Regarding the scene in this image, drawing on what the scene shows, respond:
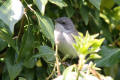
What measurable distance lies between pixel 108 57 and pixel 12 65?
108 cm

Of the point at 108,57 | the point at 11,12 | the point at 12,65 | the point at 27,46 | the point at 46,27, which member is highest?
the point at 11,12

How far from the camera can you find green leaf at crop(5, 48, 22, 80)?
2117 millimetres

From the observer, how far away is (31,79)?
8.13 ft

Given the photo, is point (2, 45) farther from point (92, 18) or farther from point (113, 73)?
point (113, 73)

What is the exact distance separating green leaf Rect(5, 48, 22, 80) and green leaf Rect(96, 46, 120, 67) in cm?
89

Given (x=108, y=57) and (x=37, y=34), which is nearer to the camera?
(x=37, y=34)

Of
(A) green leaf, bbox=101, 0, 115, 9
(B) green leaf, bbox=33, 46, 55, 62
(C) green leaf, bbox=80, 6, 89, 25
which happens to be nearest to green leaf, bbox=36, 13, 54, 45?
(B) green leaf, bbox=33, 46, 55, 62

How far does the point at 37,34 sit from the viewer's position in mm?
2277

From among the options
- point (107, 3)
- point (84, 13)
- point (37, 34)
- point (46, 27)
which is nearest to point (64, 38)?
point (107, 3)

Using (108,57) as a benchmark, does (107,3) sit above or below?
above

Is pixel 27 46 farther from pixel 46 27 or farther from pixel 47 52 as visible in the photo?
pixel 46 27

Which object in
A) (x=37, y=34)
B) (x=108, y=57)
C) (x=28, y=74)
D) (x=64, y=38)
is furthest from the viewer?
(x=64, y=38)

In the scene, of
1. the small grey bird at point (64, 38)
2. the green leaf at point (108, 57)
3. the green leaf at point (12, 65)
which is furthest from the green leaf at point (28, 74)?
the small grey bird at point (64, 38)

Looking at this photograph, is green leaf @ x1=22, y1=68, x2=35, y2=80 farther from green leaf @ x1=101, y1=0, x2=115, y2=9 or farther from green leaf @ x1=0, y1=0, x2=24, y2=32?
green leaf @ x1=101, y1=0, x2=115, y2=9
